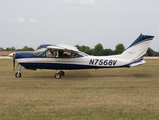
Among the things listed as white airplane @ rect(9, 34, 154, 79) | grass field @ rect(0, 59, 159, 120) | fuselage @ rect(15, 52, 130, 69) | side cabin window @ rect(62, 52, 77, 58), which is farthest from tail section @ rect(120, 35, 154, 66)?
grass field @ rect(0, 59, 159, 120)

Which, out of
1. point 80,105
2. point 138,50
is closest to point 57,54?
point 138,50

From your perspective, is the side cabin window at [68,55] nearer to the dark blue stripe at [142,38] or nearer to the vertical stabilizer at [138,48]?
the vertical stabilizer at [138,48]

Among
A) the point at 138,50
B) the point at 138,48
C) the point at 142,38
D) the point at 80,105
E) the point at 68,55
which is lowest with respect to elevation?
the point at 80,105

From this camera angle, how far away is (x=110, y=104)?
6328mm

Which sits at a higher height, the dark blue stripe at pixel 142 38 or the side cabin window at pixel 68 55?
the dark blue stripe at pixel 142 38

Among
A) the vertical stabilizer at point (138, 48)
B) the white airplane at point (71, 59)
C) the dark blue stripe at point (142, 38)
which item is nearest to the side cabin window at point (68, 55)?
the white airplane at point (71, 59)

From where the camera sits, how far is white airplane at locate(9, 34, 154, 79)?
12250 mm

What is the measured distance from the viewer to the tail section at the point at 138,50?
41.2 ft

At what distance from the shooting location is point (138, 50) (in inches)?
501

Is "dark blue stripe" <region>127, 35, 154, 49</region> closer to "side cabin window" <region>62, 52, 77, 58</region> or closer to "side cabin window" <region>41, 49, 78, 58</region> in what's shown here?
"side cabin window" <region>41, 49, 78, 58</region>

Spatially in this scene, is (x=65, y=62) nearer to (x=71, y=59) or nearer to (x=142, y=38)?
(x=71, y=59)

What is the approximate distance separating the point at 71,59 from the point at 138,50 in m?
4.78

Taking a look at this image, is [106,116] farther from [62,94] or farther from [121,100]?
[62,94]

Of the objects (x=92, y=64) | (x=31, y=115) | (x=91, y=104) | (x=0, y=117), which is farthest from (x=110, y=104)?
(x=92, y=64)
